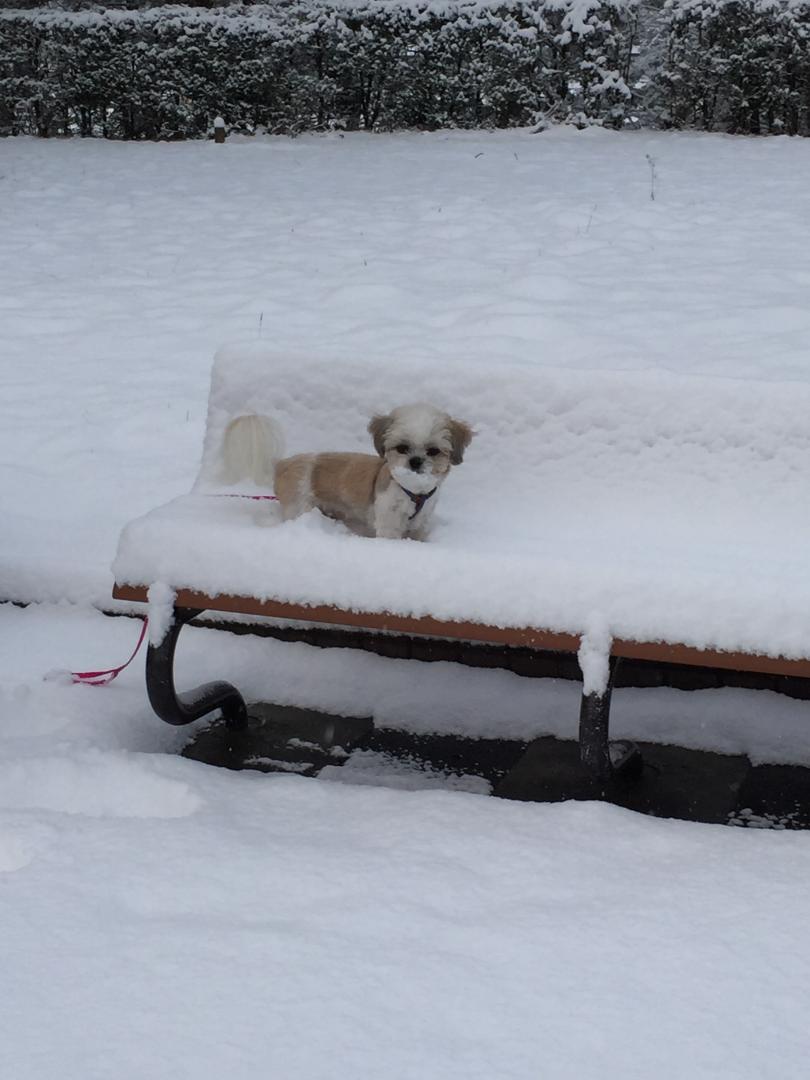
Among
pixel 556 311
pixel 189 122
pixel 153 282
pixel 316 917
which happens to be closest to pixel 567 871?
pixel 316 917

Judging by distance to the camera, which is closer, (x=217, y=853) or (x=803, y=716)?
(x=217, y=853)

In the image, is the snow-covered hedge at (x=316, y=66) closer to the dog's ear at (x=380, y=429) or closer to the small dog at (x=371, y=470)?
the small dog at (x=371, y=470)

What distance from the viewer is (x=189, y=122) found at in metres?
14.6

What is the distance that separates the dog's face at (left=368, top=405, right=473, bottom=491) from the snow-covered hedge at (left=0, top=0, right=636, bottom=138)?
411 inches

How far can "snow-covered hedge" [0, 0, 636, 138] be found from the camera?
1277 cm

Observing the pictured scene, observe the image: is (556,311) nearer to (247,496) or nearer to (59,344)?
(59,344)

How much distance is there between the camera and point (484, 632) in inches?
110

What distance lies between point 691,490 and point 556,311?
3.22 m

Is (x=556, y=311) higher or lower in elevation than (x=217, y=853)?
higher

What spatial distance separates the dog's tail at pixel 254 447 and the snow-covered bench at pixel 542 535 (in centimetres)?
11

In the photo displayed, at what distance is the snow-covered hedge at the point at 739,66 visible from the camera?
11.9 meters

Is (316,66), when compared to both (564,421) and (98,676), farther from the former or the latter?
(98,676)

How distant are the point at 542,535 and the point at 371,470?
0.49 metres

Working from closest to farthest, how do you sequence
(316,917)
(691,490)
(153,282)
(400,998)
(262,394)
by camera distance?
1. (400,998)
2. (316,917)
3. (691,490)
4. (262,394)
5. (153,282)
